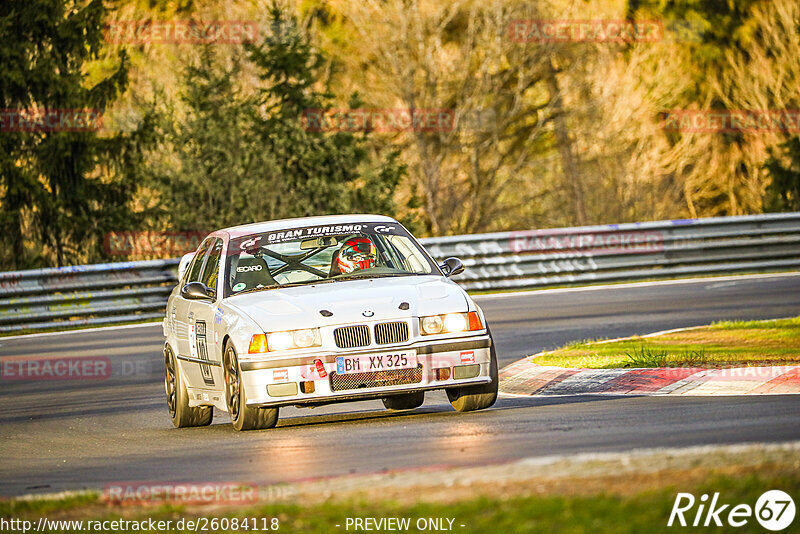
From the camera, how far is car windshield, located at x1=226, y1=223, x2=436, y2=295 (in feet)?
37.5

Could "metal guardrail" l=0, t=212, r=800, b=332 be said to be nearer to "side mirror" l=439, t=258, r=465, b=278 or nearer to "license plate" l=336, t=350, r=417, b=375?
"side mirror" l=439, t=258, r=465, b=278

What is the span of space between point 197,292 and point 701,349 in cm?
526

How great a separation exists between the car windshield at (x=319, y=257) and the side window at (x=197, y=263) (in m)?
0.85

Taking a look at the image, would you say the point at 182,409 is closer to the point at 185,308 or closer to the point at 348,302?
the point at 185,308

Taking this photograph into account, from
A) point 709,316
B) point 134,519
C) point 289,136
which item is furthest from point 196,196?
point 134,519

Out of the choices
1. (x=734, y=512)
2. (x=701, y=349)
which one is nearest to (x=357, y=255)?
(x=701, y=349)

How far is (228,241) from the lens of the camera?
11.8 meters

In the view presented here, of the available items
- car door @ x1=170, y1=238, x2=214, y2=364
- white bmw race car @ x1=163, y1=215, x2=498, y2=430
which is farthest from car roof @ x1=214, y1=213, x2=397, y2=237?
car door @ x1=170, y1=238, x2=214, y2=364

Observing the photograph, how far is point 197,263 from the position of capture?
12797 millimetres

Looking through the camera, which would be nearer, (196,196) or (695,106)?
(196,196)

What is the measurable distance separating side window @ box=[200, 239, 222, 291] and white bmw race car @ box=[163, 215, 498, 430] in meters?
0.03

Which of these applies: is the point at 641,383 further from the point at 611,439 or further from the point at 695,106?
the point at 695,106

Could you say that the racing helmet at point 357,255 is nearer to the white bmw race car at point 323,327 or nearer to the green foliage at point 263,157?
the white bmw race car at point 323,327

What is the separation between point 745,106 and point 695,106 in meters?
3.04
